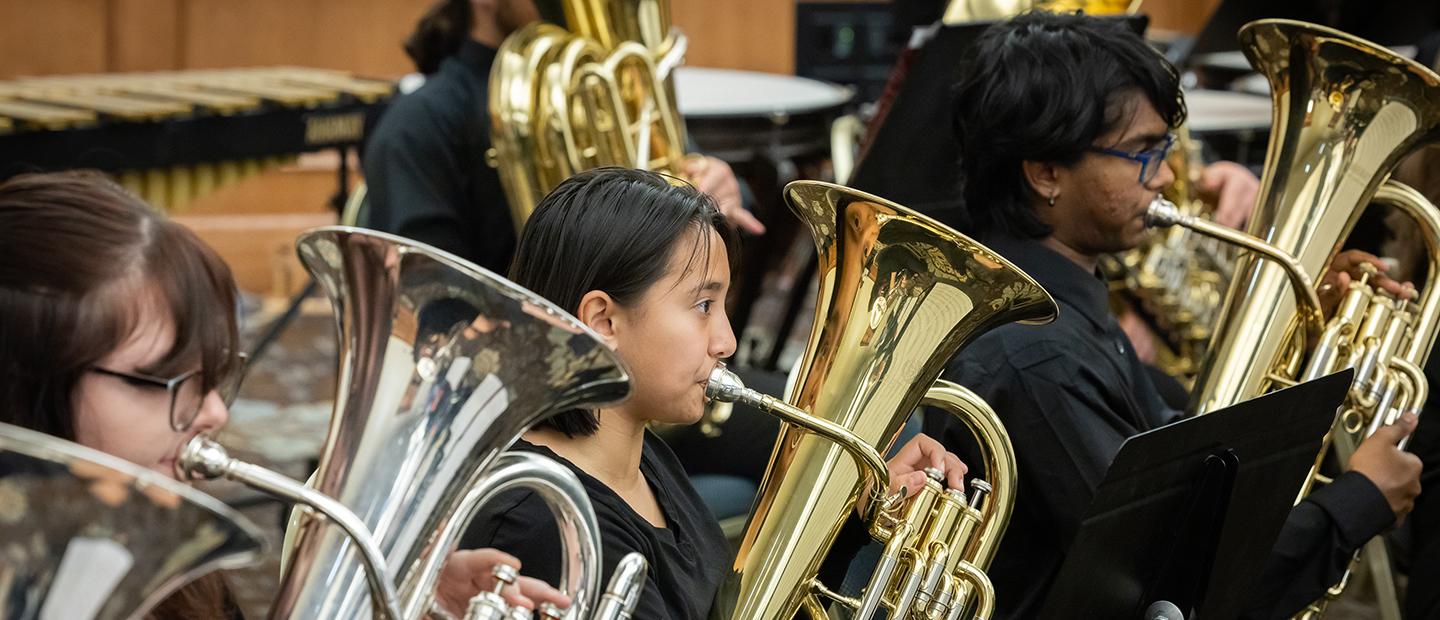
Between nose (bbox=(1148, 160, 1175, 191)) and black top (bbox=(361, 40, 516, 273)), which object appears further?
Answer: black top (bbox=(361, 40, 516, 273))

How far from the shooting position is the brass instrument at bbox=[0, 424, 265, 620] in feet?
2.23

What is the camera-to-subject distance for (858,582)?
159 centimetres

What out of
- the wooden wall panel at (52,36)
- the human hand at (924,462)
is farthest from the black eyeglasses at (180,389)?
the wooden wall panel at (52,36)

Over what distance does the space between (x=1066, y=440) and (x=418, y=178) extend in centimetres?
128

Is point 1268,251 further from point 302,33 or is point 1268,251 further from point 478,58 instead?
point 302,33

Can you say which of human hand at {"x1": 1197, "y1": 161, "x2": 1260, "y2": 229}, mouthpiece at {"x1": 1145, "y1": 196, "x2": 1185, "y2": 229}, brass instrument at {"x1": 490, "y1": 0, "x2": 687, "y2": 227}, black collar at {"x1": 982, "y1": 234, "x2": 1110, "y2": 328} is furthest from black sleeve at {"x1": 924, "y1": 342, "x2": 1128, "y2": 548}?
human hand at {"x1": 1197, "y1": 161, "x2": 1260, "y2": 229}

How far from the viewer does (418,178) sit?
100 inches

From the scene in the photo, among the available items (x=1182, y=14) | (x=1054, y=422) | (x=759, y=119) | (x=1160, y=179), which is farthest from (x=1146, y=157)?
(x=1182, y=14)

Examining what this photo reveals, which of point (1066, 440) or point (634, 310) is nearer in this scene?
point (634, 310)

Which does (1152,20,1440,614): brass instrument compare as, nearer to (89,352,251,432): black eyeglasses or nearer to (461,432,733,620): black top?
(461,432,733,620): black top

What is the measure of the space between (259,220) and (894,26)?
3003 millimetres

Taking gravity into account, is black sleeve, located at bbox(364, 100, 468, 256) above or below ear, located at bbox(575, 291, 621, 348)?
above

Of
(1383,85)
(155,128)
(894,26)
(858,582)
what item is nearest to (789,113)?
(894,26)

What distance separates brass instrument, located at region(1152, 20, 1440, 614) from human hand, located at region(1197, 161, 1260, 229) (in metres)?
0.68
